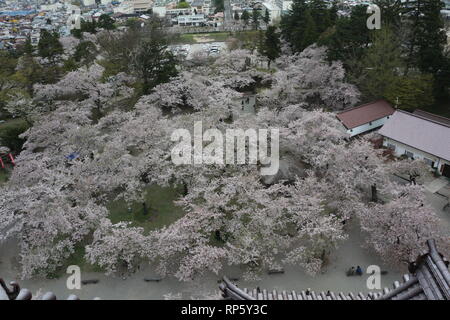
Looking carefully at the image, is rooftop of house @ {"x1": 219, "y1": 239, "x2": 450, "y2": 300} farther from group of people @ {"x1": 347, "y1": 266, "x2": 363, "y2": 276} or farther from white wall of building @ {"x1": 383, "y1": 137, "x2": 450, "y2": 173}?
white wall of building @ {"x1": 383, "y1": 137, "x2": 450, "y2": 173}

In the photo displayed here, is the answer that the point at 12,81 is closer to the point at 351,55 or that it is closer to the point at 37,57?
the point at 37,57

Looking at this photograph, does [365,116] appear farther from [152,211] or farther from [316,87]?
[152,211]

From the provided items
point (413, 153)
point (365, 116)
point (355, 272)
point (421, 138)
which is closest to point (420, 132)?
point (421, 138)

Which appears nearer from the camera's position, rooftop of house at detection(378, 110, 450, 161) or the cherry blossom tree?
rooftop of house at detection(378, 110, 450, 161)

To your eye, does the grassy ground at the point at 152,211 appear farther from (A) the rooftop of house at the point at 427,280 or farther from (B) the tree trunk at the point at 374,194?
(A) the rooftop of house at the point at 427,280

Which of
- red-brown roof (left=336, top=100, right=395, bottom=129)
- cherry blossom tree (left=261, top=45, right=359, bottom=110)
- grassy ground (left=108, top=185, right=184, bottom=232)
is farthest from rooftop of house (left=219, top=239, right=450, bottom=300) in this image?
cherry blossom tree (left=261, top=45, right=359, bottom=110)

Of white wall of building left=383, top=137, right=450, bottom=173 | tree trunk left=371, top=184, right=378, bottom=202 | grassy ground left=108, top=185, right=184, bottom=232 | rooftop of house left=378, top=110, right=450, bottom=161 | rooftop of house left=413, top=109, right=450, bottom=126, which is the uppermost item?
rooftop of house left=413, top=109, right=450, bottom=126

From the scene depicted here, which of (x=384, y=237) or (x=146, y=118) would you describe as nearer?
(x=384, y=237)

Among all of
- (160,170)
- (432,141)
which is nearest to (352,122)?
(432,141)
